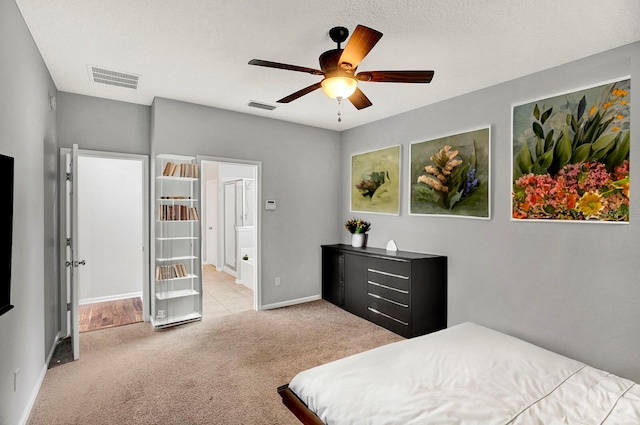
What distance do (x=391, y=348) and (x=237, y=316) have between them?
2.68 meters

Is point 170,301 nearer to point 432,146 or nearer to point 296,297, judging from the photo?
point 296,297

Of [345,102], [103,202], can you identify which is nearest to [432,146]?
[345,102]

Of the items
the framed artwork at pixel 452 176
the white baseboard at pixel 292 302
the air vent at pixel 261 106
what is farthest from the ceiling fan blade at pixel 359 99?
the white baseboard at pixel 292 302

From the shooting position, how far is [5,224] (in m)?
1.64

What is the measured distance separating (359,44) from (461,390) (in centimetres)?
204

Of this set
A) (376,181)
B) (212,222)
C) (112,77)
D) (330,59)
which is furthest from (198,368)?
(212,222)

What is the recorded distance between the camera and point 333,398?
179cm

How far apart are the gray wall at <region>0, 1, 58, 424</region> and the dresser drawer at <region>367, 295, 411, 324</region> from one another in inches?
130

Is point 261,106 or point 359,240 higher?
point 261,106

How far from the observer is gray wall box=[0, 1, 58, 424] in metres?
1.93

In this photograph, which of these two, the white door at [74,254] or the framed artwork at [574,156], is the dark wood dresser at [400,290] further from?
the white door at [74,254]

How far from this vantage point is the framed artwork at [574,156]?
103 inches

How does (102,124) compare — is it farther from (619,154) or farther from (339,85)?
(619,154)

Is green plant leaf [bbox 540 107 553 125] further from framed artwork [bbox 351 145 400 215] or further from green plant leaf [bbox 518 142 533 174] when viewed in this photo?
framed artwork [bbox 351 145 400 215]
